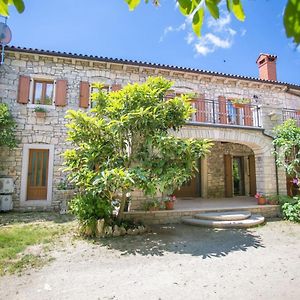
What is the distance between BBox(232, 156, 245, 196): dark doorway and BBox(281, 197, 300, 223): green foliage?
4696 mm

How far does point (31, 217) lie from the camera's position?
7934 mm

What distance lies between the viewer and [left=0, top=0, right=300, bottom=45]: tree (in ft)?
2.68

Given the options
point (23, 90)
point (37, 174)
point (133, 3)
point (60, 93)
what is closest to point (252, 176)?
point (60, 93)

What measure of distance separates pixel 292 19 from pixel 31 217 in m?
9.01

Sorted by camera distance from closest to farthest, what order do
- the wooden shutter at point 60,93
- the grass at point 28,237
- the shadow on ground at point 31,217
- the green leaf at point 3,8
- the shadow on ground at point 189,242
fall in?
the green leaf at point 3,8, the grass at point 28,237, the shadow on ground at point 189,242, the shadow on ground at point 31,217, the wooden shutter at point 60,93

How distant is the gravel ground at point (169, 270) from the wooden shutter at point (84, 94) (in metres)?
6.35

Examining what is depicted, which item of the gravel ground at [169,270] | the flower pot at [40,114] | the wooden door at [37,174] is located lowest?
the gravel ground at [169,270]

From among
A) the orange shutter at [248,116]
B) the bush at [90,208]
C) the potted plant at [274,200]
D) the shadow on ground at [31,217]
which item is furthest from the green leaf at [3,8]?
the orange shutter at [248,116]

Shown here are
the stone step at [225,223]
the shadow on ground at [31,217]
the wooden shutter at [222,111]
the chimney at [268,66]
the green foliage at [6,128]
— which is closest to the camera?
the stone step at [225,223]

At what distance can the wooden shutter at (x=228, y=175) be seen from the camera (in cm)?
1218

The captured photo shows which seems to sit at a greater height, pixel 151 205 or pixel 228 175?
pixel 228 175

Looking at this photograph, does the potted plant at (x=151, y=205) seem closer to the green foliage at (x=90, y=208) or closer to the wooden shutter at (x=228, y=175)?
the green foliage at (x=90, y=208)

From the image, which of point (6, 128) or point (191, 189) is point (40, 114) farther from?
point (191, 189)

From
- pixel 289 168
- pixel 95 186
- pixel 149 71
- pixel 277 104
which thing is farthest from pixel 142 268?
pixel 277 104
